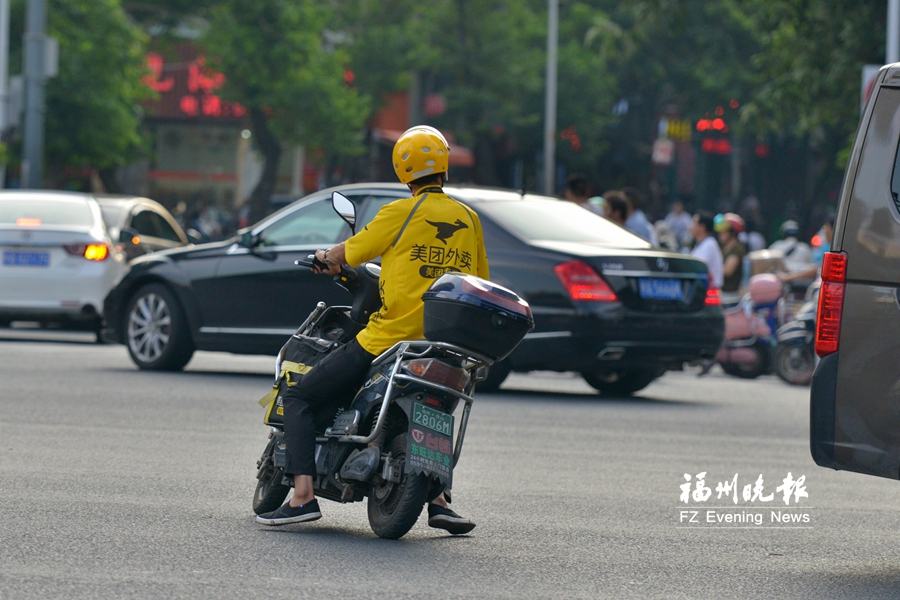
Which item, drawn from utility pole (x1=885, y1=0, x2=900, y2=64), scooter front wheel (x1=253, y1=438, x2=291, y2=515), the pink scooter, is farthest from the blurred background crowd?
scooter front wheel (x1=253, y1=438, x2=291, y2=515)

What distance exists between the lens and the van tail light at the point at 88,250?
15117mm

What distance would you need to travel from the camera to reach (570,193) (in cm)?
1492

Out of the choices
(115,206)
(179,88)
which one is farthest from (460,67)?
(115,206)

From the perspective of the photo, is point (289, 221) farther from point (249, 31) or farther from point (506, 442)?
point (249, 31)

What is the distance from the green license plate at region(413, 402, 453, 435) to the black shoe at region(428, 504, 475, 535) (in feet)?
1.42

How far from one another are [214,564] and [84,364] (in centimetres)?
820

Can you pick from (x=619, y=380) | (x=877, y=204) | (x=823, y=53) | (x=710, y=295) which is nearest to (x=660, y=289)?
(x=710, y=295)

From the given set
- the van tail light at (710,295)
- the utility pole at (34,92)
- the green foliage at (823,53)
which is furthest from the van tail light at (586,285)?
the utility pole at (34,92)

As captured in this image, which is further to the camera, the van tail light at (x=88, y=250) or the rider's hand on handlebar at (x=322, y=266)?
the van tail light at (x=88, y=250)

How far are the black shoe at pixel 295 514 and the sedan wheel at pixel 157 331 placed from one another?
640 cm

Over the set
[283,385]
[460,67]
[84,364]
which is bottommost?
[84,364]

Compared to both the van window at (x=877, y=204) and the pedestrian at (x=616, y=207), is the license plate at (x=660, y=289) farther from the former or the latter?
the van window at (x=877, y=204)

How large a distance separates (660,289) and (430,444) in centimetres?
586

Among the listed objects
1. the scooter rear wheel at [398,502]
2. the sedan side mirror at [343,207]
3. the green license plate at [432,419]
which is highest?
the sedan side mirror at [343,207]
